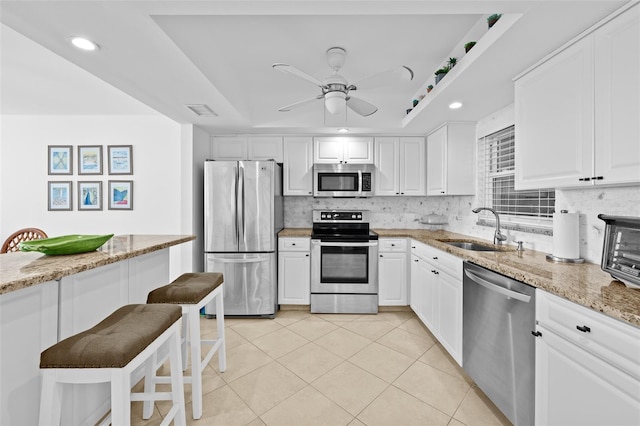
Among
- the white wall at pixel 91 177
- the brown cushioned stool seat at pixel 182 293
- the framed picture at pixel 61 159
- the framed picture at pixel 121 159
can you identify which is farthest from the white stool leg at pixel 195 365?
the framed picture at pixel 61 159

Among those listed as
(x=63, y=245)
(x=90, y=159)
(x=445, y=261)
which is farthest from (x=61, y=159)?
(x=445, y=261)

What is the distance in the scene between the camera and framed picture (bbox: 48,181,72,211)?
3773mm

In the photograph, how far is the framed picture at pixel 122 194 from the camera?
148 inches

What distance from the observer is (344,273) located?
11.1 ft

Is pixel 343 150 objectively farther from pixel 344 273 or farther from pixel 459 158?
pixel 344 273

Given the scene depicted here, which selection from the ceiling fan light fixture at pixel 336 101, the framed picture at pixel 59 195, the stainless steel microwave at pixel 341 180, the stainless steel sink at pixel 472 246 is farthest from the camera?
the framed picture at pixel 59 195

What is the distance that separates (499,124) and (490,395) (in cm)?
238

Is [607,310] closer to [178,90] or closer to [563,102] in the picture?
[563,102]

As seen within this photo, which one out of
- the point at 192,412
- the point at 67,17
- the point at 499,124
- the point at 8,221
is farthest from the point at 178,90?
the point at 8,221

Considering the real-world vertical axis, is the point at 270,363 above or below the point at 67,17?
below

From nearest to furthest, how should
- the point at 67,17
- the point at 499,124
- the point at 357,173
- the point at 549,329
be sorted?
the point at 549,329 < the point at 67,17 < the point at 499,124 < the point at 357,173

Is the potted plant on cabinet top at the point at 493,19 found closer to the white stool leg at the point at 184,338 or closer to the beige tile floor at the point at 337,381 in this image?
the beige tile floor at the point at 337,381

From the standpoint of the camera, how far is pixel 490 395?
172 cm

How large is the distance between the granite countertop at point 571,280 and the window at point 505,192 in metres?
0.39
